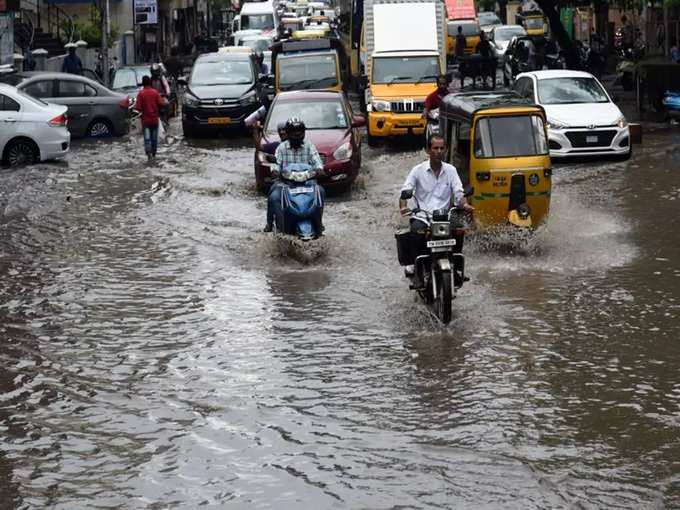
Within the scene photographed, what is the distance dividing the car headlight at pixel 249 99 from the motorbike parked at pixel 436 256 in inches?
758

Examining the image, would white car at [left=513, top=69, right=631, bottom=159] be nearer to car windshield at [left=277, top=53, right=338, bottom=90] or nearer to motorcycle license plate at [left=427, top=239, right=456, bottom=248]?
car windshield at [left=277, top=53, right=338, bottom=90]

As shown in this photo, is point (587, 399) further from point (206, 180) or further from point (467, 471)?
point (206, 180)

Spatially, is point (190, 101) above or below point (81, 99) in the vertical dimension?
below

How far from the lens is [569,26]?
7181 centimetres

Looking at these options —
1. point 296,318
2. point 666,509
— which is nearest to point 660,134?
point 296,318

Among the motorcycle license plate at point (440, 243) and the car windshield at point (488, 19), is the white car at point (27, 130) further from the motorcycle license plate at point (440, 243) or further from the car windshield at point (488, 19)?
the car windshield at point (488, 19)

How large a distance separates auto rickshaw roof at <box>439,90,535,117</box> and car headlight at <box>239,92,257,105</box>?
1336 centimetres

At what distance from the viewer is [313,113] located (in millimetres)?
22828

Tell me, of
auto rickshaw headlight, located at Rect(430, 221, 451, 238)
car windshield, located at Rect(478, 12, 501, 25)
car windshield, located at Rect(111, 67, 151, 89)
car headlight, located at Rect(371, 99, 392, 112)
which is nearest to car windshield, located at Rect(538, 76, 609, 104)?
car headlight, located at Rect(371, 99, 392, 112)

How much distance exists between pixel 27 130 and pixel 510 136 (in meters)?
11.7

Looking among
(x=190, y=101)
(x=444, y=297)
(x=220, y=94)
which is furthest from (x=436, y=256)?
(x=220, y=94)

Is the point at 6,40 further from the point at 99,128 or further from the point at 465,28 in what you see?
the point at 465,28

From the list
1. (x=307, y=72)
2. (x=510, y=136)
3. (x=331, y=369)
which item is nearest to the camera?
(x=331, y=369)

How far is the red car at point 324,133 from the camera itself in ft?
70.6
